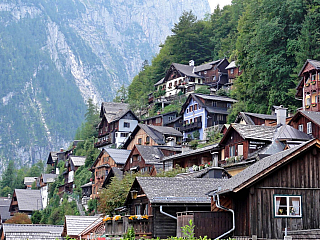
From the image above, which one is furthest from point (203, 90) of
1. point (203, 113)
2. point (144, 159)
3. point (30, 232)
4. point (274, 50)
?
point (30, 232)

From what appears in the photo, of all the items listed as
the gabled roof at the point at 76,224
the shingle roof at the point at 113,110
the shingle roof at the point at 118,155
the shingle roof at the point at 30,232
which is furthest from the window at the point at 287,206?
the shingle roof at the point at 113,110

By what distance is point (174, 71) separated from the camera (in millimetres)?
120375

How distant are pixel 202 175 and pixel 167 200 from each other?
9588mm

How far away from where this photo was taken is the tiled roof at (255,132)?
49.5 meters

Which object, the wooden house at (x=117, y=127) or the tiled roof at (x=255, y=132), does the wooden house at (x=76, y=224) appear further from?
the wooden house at (x=117, y=127)

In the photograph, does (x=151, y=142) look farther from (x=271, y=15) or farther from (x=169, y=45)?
(x=169, y=45)

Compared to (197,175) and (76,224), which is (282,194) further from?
(76,224)

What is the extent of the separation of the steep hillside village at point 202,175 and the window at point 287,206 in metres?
0.05

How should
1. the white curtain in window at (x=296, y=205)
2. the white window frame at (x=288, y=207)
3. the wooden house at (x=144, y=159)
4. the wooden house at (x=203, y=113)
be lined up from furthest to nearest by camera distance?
the wooden house at (x=203, y=113)
the wooden house at (x=144, y=159)
the white curtain in window at (x=296, y=205)
the white window frame at (x=288, y=207)

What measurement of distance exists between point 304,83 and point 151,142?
2876 cm

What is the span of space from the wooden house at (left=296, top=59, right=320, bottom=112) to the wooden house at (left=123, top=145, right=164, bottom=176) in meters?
19.7

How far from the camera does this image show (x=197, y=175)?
4369cm

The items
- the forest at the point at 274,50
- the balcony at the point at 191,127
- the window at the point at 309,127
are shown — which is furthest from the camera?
the balcony at the point at 191,127

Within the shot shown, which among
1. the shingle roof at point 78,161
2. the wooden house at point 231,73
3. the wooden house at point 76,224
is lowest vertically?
the wooden house at point 76,224
